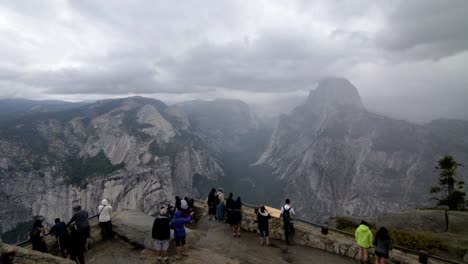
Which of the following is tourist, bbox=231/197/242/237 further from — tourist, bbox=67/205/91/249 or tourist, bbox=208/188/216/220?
tourist, bbox=67/205/91/249

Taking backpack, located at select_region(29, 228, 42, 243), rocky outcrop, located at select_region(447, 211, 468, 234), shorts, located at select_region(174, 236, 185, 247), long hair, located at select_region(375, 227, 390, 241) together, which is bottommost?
rocky outcrop, located at select_region(447, 211, 468, 234)

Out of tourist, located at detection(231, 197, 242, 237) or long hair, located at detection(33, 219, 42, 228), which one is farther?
tourist, located at detection(231, 197, 242, 237)

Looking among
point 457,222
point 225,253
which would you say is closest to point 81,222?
point 225,253

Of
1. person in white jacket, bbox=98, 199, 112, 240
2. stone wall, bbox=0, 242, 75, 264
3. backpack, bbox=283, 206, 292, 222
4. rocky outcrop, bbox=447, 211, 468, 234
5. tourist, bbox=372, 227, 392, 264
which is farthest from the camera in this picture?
rocky outcrop, bbox=447, 211, 468, 234

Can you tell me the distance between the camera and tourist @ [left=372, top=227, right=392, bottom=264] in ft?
40.8

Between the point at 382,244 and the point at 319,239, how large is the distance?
4022mm

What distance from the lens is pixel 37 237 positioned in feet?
41.4

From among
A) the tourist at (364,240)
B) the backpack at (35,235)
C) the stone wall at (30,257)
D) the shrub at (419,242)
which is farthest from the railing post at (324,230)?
the backpack at (35,235)

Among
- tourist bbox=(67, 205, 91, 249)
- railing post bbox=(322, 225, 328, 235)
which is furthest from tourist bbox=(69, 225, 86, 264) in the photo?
railing post bbox=(322, 225, 328, 235)

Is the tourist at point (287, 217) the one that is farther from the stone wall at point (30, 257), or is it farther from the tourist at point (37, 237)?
the tourist at point (37, 237)

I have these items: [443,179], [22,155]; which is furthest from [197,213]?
[22,155]

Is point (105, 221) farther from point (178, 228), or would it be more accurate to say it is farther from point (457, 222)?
point (457, 222)

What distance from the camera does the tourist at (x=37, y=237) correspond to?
12.6 meters

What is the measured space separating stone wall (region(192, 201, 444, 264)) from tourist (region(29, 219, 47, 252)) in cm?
1132
